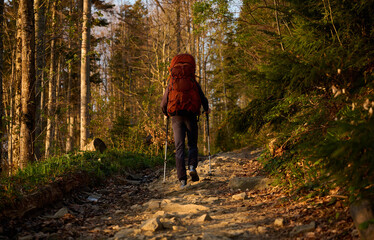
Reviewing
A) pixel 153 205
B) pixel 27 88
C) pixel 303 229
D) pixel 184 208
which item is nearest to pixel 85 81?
pixel 27 88

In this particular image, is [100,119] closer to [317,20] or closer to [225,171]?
[225,171]

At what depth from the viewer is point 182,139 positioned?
232 inches

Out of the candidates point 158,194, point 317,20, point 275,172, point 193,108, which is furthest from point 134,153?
point 317,20

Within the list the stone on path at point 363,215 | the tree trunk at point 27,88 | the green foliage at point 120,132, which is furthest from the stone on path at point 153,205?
the green foliage at point 120,132

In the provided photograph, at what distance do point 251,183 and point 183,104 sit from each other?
1.93m

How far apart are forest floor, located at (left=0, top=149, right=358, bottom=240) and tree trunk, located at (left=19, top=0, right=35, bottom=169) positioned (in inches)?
103

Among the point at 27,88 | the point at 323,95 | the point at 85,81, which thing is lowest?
the point at 323,95

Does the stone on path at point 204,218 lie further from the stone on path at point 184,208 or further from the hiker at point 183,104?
the hiker at point 183,104

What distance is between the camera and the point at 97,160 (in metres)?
7.87

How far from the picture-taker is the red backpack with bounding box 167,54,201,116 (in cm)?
568

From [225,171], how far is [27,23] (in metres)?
6.33

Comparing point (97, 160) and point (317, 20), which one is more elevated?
point (317, 20)

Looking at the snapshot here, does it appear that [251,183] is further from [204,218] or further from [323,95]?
[323,95]

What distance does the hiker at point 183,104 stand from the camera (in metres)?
5.70
